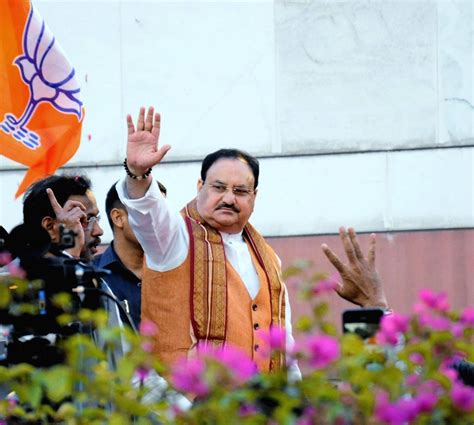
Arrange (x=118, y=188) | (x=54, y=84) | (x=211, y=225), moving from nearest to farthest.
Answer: (x=118, y=188)
(x=211, y=225)
(x=54, y=84)

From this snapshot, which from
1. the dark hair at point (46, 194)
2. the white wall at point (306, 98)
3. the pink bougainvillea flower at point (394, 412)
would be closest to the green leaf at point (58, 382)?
the pink bougainvillea flower at point (394, 412)

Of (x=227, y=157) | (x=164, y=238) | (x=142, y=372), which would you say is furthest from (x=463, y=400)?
(x=227, y=157)

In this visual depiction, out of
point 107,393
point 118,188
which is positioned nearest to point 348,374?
point 107,393

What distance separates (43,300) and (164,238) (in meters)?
1.25

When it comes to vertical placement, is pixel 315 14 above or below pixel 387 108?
above

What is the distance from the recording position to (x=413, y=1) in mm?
9516

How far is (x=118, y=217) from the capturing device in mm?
5781

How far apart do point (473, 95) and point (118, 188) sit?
16.6 feet

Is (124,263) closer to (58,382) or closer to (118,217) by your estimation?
(118,217)

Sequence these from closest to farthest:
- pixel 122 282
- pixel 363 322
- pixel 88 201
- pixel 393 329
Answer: pixel 393 329, pixel 363 322, pixel 122 282, pixel 88 201

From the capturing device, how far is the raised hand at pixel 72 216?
5273 mm

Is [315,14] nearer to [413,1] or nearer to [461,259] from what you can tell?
[413,1]

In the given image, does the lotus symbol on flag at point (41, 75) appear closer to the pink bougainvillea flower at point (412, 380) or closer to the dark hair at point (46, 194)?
the dark hair at point (46, 194)

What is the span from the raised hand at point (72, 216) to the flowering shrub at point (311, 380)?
2609 mm
